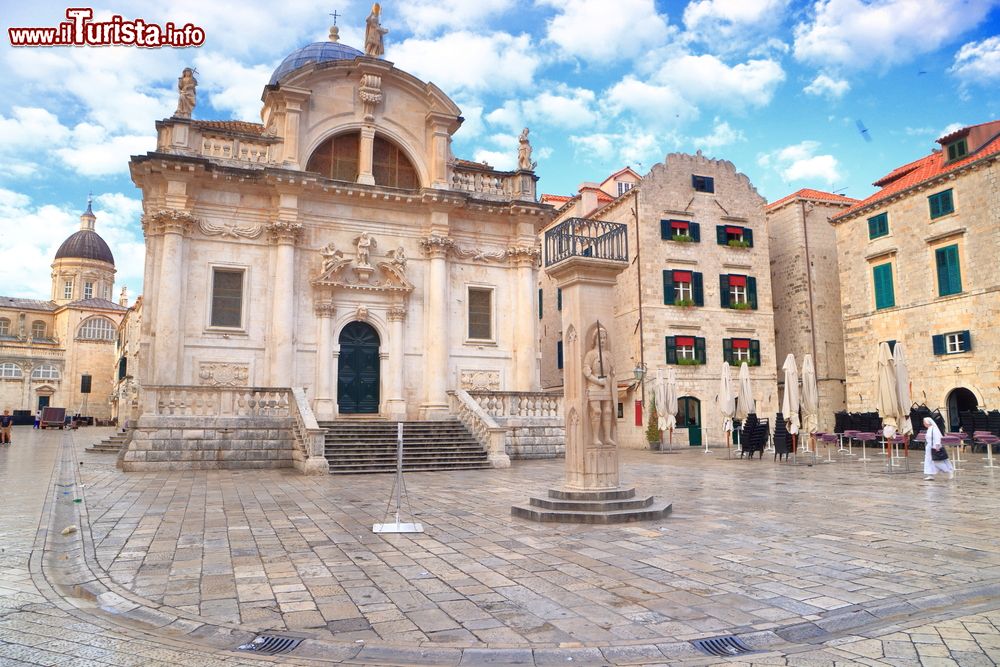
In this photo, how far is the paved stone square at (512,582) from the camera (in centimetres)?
465

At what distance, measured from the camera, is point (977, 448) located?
78.1 ft

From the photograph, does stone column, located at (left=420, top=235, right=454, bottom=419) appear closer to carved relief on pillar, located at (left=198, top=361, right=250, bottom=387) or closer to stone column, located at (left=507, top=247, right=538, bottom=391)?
stone column, located at (left=507, top=247, right=538, bottom=391)

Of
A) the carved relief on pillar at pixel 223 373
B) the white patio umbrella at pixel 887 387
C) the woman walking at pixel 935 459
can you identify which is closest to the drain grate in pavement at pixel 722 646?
the woman walking at pixel 935 459

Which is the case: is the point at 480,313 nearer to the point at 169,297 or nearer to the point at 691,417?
the point at 169,297

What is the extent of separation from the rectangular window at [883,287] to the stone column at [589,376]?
2430cm

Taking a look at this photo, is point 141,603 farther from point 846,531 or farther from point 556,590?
point 846,531

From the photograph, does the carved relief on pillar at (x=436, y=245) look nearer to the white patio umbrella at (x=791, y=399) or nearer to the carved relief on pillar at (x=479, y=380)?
the carved relief on pillar at (x=479, y=380)

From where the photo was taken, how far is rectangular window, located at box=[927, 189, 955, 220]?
88.1ft

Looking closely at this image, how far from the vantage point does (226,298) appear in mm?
22438

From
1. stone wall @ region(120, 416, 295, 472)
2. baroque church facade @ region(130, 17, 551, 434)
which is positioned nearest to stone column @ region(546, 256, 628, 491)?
stone wall @ region(120, 416, 295, 472)

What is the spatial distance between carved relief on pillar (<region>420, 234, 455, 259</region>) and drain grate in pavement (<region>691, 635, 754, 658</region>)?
822 inches

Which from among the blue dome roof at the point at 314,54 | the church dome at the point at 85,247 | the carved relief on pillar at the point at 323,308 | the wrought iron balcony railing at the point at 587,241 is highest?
the church dome at the point at 85,247

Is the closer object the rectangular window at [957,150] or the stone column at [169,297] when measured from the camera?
the stone column at [169,297]

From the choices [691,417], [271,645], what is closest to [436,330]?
[691,417]
